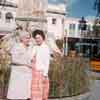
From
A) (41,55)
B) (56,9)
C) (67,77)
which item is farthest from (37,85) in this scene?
(56,9)

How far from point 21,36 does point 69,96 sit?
2.77 m

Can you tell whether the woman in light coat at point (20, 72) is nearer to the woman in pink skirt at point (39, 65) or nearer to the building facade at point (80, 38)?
the woman in pink skirt at point (39, 65)

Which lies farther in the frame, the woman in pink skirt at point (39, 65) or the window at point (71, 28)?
the window at point (71, 28)

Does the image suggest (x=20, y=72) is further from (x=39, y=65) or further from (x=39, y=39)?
(x=39, y=39)

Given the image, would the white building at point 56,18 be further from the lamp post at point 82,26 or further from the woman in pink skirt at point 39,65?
the woman in pink skirt at point 39,65

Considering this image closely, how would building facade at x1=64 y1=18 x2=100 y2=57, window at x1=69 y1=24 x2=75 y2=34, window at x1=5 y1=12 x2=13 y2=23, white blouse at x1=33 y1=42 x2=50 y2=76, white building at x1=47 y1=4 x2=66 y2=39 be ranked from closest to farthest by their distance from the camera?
white blouse at x1=33 y1=42 x2=50 y2=76 → window at x1=5 y1=12 x2=13 y2=23 → building facade at x1=64 y1=18 x2=100 y2=57 → white building at x1=47 y1=4 x2=66 y2=39 → window at x1=69 y1=24 x2=75 y2=34

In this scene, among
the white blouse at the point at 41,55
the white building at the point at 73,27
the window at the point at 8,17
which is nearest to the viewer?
the white blouse at the point at 41,55

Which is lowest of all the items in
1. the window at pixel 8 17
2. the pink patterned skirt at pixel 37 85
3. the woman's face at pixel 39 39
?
the pink patterned skirt at pixel 37 85

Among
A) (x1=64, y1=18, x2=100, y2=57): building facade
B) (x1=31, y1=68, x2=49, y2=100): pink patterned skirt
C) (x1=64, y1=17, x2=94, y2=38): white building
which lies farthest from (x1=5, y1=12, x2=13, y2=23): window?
(x1=31, y1=68, x2=49, y2=100): pink patterned skirt

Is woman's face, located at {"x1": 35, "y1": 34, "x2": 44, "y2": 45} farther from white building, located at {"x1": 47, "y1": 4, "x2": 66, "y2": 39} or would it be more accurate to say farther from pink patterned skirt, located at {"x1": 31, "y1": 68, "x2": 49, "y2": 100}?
white building, located at {"x1": 47, "y1": 4, "x2": 66, "y2": 39}

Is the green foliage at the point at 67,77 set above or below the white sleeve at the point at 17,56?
below

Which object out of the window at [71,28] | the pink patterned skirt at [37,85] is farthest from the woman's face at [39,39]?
the window at [71,28]

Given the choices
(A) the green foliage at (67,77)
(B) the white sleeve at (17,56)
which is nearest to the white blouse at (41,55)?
(B) the white sleeve at (17,56)

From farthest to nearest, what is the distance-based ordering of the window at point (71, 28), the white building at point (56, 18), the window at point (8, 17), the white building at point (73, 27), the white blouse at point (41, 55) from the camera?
the window at point (71, 28) → the white building at point (73, 27) → the white building at point (56, 18) → the window at point (8, 17) → the white blouse at point (41, 55)
